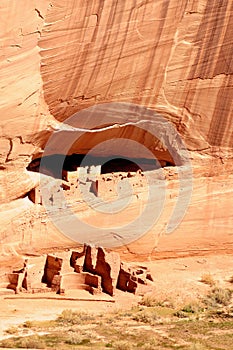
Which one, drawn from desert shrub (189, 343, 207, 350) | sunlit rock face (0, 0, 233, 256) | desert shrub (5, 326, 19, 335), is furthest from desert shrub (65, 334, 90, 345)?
sunlit rock face (0, 0, 233, 256)

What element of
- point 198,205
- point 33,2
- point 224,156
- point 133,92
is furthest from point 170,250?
point 33,2

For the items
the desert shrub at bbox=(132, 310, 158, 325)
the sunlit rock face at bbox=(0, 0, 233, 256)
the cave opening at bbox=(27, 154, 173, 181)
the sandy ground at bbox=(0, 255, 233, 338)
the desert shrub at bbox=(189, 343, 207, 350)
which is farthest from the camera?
the cave opening at bbox=(27, 154, 173, 181)

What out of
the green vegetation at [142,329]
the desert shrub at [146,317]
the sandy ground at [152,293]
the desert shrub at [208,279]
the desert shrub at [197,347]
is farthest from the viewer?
the desert shrub at [208,279]

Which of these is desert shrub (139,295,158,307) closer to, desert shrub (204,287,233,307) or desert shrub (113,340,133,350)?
desert shrub (204,287,233,307)

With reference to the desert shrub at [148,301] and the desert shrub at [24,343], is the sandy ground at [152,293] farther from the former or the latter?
the desert shrub at [24,343]

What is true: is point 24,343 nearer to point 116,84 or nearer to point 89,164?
point 116,84

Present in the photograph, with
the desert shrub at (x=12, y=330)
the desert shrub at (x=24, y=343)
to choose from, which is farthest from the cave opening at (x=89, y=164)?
the desert shrub at (x=24, y=343)
